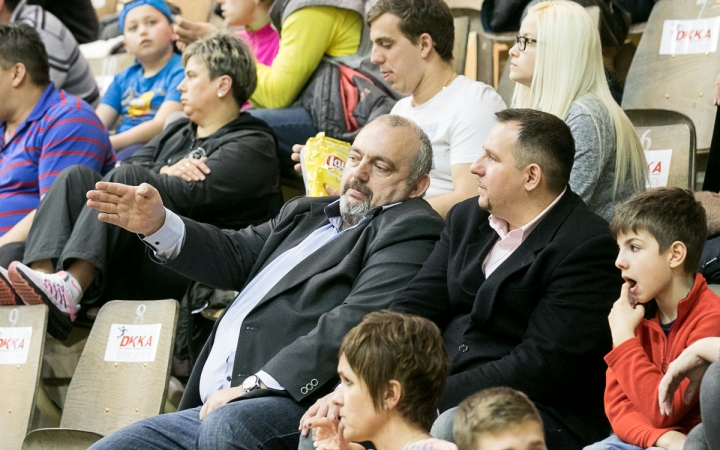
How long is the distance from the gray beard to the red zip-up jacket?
0.92 meters

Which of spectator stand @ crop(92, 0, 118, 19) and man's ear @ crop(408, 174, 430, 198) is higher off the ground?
man's ear @ crop(408, 174, 430, 198)

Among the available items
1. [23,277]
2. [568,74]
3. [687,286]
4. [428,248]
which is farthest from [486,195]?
[23,277]

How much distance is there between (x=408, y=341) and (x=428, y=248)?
0.75 m

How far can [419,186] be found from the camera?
8.95ft

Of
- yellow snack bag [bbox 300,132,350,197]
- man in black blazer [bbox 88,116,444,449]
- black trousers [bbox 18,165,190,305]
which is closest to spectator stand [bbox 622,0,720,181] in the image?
yellow snack bag [bbox 300,132,350,197]

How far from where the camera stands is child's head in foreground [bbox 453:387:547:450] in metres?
1.54

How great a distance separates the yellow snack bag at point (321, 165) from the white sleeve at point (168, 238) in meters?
0.59

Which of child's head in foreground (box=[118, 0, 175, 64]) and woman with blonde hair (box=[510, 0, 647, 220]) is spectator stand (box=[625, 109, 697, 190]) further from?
child's head in foreground (box=[118, 0, 175, 64])

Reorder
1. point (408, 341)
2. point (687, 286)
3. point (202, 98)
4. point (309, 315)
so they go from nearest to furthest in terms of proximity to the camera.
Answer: point (408, 341) < point (687, 286) < point (309, 315) < point (202, 98)

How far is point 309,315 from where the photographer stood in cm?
246

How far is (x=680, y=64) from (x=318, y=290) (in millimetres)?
1922

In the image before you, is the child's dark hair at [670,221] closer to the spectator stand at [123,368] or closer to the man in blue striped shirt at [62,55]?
the spectator stand at [123,368]

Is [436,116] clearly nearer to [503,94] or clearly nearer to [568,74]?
[568,74]

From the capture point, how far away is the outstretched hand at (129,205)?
2.50 m
